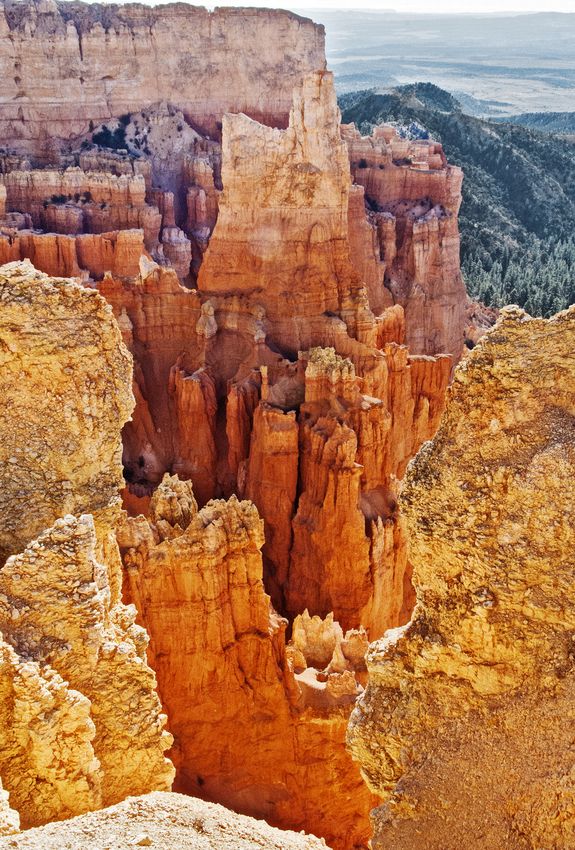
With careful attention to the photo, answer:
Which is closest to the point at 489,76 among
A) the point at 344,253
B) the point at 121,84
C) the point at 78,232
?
the point at 121,84

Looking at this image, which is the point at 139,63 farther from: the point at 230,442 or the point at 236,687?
the point at 236,687

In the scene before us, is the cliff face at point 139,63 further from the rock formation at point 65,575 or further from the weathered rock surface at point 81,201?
the rock formation at point 65,575

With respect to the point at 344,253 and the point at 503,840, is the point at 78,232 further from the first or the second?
the point at 503,840

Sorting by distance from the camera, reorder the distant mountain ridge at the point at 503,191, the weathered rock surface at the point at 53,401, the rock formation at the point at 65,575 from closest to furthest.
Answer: the rock formation at the point at 65,575, the weathered rock surface at the point at 53,401, the distant mountain ridge at the point at 503,191

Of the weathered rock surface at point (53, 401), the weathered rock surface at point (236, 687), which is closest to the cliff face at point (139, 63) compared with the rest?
the weathered rock surface at point (236, 687)

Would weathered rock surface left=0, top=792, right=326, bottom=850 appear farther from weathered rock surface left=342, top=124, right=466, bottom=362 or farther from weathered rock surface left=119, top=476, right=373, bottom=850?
weathered rock surface left=342, top=124, right=466, bottom=362

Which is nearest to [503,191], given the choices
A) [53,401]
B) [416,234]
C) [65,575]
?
[416,234]
